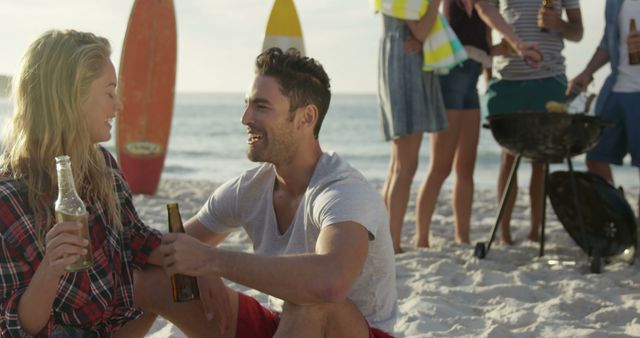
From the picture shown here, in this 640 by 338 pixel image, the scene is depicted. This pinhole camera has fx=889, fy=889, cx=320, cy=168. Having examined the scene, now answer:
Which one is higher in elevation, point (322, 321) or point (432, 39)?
point (432, 39)

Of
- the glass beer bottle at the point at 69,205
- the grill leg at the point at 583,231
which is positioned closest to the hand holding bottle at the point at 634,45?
the grill leg at the point at 583,231

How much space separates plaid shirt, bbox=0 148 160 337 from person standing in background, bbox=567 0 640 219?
3.02 m

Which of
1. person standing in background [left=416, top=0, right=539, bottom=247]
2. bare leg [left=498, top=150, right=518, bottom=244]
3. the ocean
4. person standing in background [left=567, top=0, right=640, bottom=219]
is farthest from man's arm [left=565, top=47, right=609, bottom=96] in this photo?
the ocean

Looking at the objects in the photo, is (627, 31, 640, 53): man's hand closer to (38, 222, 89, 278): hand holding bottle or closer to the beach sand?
the beach sand

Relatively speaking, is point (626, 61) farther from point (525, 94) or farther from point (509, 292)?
point (509, 292)

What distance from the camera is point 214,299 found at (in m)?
2.58

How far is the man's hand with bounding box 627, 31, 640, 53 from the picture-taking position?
4.61 metres

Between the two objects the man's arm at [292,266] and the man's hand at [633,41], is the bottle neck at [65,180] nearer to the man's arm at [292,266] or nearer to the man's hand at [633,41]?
the man's arm at [292,266]

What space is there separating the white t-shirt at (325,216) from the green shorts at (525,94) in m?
2.47

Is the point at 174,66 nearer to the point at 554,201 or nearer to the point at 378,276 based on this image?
the point at 554,201

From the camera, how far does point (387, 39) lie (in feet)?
15.5

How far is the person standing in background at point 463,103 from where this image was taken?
4.73 m

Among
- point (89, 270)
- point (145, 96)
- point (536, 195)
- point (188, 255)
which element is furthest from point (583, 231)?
point (145, 96)

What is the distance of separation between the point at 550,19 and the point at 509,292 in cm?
161
